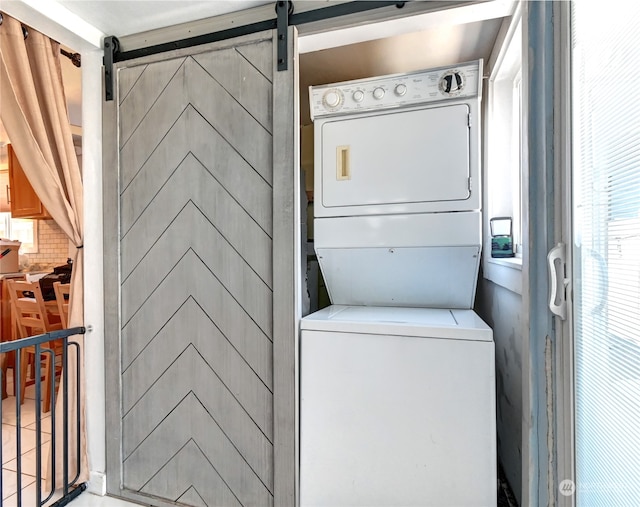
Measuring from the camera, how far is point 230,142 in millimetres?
1668

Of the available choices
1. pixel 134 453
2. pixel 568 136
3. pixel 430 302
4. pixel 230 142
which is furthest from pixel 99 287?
pixel 568 136

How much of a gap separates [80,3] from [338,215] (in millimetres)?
1546

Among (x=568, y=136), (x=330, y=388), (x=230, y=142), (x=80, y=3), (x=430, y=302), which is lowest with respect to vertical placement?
(x=330, y=388)

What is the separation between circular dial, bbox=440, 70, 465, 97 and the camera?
1.63 metres

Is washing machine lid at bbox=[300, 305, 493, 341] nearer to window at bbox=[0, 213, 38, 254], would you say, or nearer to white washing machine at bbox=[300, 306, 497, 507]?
white washing machine at bbox=[300, 306, 497, 507]

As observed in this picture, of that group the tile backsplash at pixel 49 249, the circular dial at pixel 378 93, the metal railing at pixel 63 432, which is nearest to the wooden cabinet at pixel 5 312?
the tile backsplash at pixel 49 249

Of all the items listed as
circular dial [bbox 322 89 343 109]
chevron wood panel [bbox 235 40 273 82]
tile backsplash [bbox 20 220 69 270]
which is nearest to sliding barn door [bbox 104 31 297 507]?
chevron wood panel [bbox 235 40 273 82]

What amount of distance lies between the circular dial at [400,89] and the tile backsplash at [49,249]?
15.3 ft

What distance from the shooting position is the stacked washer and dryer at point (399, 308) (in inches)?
53.2

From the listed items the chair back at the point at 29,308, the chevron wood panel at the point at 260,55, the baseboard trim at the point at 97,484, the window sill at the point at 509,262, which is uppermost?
the chevron wood panel at the point at 260,55

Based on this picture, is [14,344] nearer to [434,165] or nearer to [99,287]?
[99,287]

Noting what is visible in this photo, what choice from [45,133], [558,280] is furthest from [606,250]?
[45,133]

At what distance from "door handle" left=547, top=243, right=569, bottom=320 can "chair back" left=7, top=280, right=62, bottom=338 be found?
3.41 metres

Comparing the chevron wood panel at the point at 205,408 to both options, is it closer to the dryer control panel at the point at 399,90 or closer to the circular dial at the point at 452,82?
the dryer control panel at the point at 399,90
